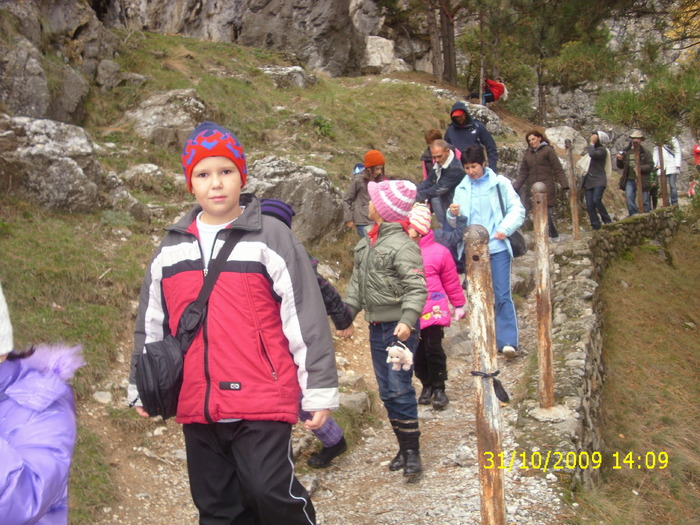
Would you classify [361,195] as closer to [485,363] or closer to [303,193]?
[303,193]

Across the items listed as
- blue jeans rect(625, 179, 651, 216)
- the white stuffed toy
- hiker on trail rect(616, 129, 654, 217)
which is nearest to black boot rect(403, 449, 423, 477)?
the white stuffed toy

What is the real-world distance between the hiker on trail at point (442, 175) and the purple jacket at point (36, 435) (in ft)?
18.9

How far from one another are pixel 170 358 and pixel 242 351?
29cm

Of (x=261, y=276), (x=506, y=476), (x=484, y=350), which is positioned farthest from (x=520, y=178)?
(x=261, y=276)

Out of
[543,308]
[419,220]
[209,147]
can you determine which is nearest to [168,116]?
[419,220]

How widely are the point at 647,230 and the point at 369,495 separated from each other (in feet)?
32.4

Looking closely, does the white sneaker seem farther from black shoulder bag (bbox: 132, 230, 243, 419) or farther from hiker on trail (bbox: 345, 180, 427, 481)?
black shoulder bag (bbox: 132, 230, 243, 419)

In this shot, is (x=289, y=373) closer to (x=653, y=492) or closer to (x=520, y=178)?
(x=653, y=492)

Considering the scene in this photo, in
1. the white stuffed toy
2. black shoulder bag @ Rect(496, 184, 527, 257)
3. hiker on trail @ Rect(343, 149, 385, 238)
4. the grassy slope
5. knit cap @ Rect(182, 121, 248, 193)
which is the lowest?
the grassy slope

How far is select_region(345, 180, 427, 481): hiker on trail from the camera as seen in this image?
158 inches

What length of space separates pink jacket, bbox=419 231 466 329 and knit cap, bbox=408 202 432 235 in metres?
0.68

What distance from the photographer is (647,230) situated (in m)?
12.2

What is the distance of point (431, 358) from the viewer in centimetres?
539

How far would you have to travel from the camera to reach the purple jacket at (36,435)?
1568mm
